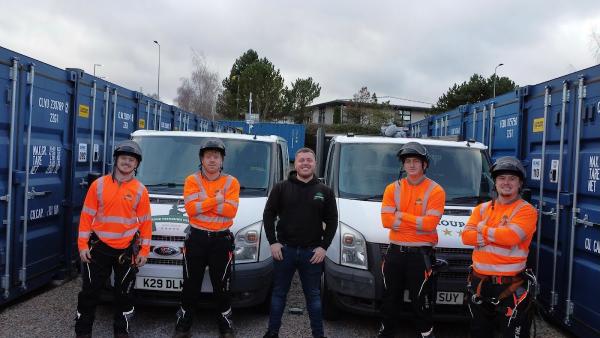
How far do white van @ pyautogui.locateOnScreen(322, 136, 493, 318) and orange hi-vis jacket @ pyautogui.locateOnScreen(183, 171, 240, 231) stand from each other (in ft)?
3.64

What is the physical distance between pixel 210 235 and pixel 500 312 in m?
2.38

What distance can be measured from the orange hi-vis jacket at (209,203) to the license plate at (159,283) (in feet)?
2.10

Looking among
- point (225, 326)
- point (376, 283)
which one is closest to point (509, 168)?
point (376, 283)

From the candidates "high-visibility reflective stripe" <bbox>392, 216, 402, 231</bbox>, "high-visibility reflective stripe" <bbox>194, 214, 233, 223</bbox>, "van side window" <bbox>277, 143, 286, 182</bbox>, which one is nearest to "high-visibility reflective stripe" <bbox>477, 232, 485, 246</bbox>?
"high-visibility reflective stripe" <bbox>392, 216, 402, 231</bbox>

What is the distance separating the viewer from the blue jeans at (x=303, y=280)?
4.39m

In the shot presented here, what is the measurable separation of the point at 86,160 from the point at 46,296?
187 centimetres

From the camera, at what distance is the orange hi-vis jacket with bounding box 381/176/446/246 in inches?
166

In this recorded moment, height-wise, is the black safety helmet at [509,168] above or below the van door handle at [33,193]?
above

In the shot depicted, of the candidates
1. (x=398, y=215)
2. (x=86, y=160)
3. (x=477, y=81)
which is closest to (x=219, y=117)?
(x=477, y=81)

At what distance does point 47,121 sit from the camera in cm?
592

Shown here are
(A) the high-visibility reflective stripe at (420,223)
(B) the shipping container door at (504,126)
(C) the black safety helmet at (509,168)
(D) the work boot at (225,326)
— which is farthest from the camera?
(B) the shipping container door at (504,126)

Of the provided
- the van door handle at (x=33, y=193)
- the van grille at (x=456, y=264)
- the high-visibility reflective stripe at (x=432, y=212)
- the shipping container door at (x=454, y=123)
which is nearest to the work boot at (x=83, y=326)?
the van door handle at (x=33, y=193)

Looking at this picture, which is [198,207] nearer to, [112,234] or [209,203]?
[209,203]

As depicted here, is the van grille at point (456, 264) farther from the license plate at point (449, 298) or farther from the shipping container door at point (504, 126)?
the shipping container door at point (504, 126)
